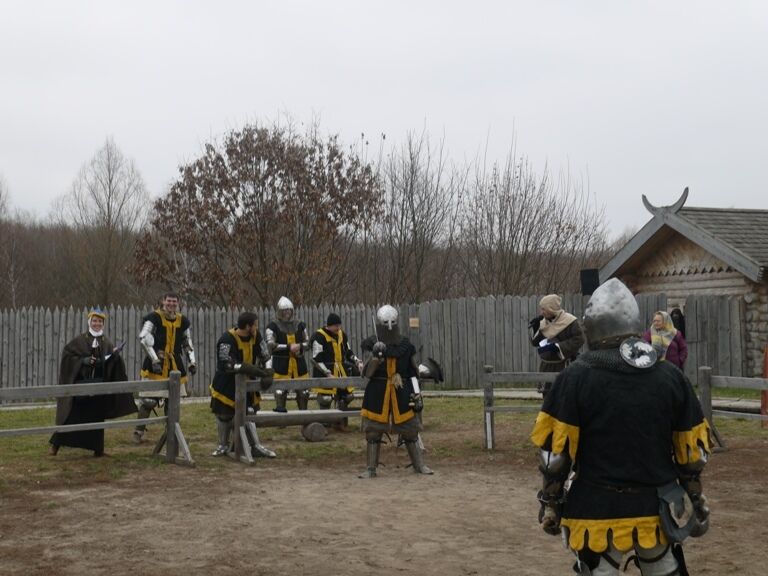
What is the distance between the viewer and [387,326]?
10.2m

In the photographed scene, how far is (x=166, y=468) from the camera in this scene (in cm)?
1038

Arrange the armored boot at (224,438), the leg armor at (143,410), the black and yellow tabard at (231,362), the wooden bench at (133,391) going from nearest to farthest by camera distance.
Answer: the wooden bench at (133,391)
the black and yellow tabard at (231,362)
the armored boot at (224,438)
the leg armor at (143,410)

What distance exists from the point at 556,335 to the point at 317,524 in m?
4.46

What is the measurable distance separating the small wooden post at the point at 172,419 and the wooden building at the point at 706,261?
447 inches

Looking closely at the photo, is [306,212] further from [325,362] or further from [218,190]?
[325,362]

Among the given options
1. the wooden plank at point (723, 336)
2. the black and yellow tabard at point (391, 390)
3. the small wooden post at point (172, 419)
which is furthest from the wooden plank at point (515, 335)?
the small wooden post at point (172, 419)

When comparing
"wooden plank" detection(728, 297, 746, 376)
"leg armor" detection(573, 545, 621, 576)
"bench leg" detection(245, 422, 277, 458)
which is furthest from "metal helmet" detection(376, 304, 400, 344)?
"wooden plank" detection(728, 297, 746, 376)

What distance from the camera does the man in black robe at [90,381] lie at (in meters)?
11.1

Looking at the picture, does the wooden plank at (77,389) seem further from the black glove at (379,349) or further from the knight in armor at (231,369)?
the black glove at (379,349)

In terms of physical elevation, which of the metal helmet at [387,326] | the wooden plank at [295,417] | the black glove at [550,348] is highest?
the metal helmet at [387,326]

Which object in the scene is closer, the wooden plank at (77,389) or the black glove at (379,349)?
the wooden plank at (77,389)

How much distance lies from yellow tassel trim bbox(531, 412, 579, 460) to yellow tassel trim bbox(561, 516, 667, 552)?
1.03ft

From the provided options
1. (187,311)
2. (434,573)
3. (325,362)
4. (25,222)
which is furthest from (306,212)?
(25,222)

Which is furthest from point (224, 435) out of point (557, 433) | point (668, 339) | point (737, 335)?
point (737, 335)
